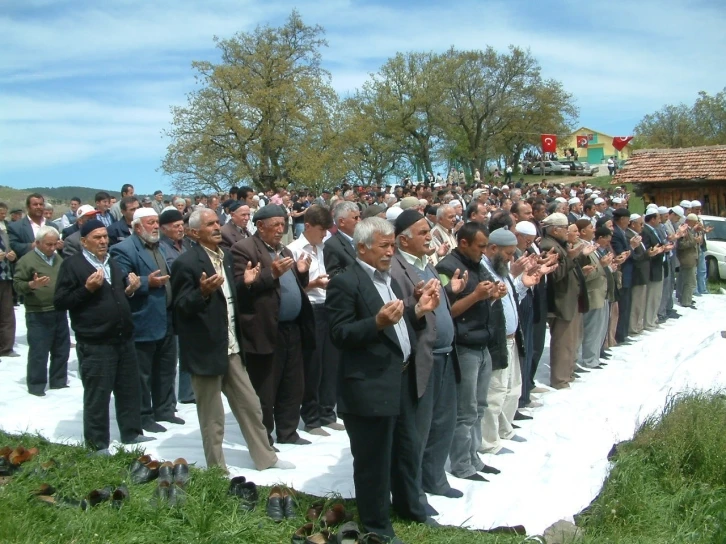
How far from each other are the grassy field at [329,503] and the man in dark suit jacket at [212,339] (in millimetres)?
474

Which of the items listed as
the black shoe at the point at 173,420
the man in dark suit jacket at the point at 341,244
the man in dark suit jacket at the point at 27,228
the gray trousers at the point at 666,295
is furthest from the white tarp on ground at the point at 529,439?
the gray trousers at the point at 666,295

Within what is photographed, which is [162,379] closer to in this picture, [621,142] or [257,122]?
[257,122]

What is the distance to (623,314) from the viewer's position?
11.6 m

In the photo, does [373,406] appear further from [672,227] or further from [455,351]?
[672,227]

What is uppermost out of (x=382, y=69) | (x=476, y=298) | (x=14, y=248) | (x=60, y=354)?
(x=382, y=69)

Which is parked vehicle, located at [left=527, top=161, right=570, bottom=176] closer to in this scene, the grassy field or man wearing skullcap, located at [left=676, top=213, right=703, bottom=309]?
man wearing skullcap, located at [left=676, top=213, right=703, bottom=309]

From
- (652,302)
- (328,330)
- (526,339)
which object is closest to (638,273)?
(652,302)

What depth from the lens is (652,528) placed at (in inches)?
196

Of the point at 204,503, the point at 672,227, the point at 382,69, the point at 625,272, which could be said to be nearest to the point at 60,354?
the point at 204,503

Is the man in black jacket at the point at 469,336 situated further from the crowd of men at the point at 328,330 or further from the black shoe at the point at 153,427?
the black shoe at the point at 153,427

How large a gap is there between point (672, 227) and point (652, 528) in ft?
35.3

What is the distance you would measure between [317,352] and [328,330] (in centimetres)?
53

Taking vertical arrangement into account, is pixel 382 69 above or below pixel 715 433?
above

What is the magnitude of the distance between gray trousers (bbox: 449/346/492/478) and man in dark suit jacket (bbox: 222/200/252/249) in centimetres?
263
